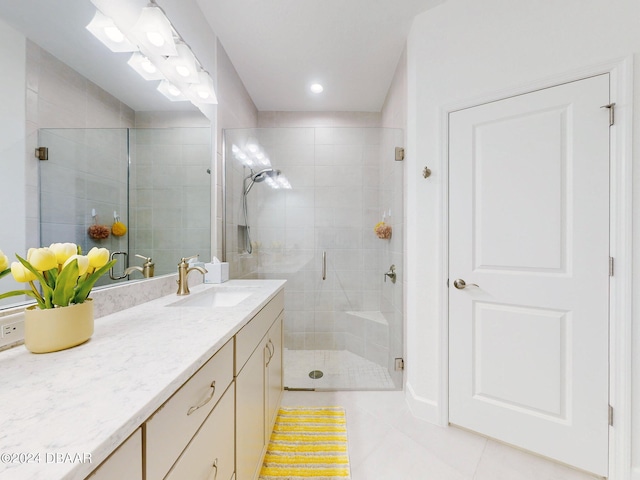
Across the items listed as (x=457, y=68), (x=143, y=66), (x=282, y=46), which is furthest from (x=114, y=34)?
(x=457, y=68)

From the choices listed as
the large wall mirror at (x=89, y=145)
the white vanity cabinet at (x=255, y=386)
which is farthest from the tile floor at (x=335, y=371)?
the large wall mirror at (x=89, y=145)

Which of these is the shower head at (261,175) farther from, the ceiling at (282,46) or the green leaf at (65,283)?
the green leaf at (65,283)

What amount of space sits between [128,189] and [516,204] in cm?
194

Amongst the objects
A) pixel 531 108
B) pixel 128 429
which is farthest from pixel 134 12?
pixel 531 108

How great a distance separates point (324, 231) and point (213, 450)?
1.82 metres

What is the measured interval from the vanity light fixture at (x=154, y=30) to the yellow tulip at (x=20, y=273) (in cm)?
115

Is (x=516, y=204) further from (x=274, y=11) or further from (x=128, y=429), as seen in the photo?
(x=274, y=11)

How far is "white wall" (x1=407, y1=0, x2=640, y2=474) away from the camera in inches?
47.9

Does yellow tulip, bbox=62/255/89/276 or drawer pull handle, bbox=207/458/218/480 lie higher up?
yellow tulip, bbox=62/255/89/276

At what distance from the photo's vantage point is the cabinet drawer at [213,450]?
61cm

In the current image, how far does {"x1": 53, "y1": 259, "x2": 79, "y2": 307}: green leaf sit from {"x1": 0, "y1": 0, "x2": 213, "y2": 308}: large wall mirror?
0.18 m

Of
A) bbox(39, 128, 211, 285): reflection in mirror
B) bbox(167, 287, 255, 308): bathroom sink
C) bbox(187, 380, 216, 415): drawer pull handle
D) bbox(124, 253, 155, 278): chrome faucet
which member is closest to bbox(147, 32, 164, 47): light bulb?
bbox(39, 128, 211, 285): reflection in mirror

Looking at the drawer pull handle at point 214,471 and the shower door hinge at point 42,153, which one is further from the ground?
the shower door hinge at point 42,153

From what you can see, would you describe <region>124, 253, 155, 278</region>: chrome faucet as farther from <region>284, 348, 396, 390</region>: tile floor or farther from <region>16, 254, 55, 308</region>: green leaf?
<region>284, 348, 396, 390</region>: tile floor
